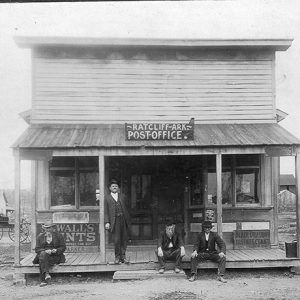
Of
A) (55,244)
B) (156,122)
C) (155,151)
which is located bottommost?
(55,244)

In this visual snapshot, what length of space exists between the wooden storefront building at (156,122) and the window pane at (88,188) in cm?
3

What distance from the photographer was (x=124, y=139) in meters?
11.5

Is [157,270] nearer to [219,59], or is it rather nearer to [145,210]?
[145,210]

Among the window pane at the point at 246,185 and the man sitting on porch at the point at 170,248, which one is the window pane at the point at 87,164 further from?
the window pane at the point at 246,185

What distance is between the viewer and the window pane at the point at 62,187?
1262cm

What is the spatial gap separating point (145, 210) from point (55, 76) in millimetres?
4498

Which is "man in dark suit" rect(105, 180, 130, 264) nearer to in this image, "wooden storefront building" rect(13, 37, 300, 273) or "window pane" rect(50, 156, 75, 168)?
"wooden storefront building" rect(13, 37, 300, 273)

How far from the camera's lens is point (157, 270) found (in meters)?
10.5

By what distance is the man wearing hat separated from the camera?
10234mm

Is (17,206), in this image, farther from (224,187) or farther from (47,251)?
(224,187)

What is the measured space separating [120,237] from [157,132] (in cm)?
267

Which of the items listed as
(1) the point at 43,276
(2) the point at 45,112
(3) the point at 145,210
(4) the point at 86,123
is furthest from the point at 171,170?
(1) the point at 43,276

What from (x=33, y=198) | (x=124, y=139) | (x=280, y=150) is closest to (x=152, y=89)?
(x=124, y=139)

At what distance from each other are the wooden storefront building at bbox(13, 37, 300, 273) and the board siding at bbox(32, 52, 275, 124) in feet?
0.09
